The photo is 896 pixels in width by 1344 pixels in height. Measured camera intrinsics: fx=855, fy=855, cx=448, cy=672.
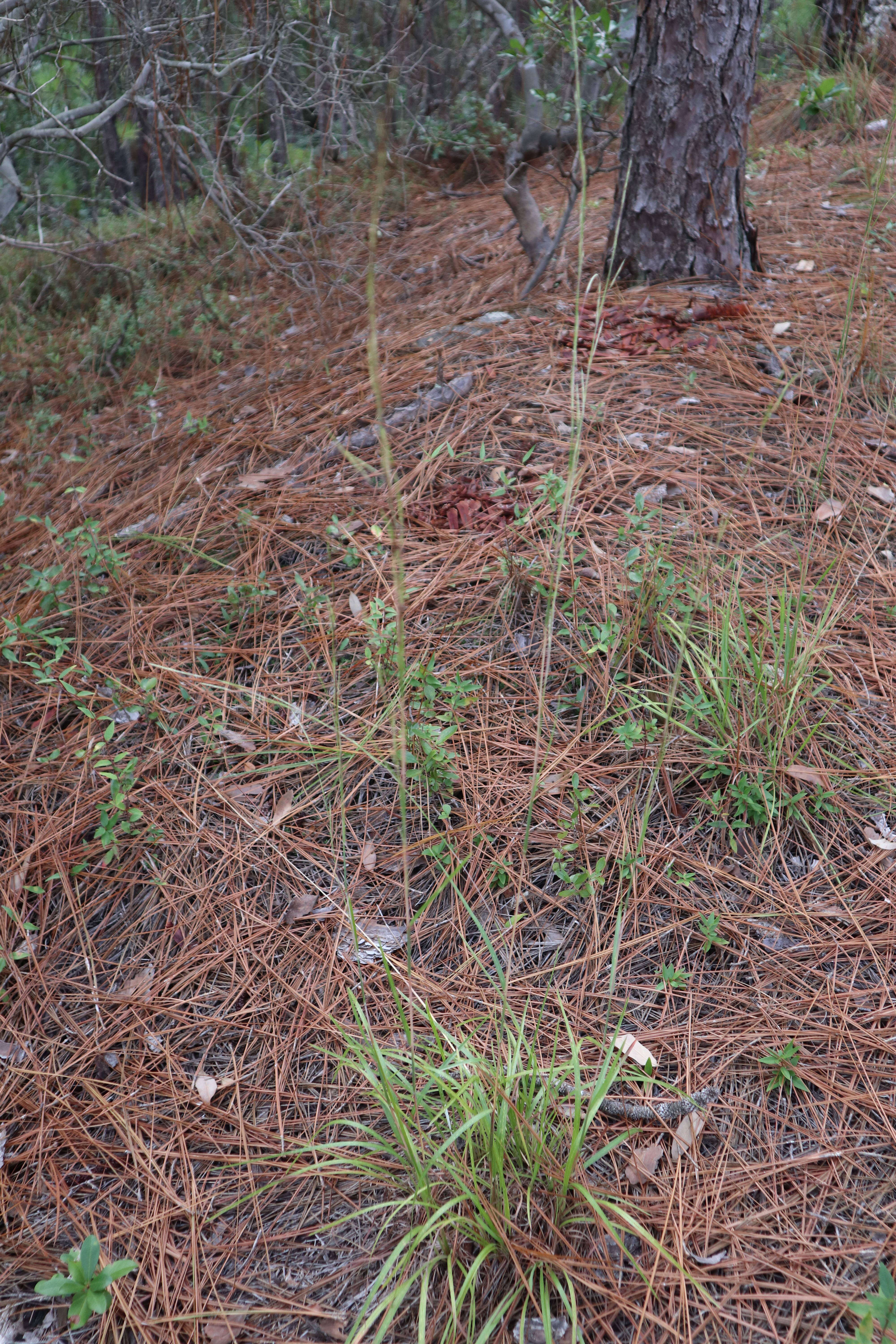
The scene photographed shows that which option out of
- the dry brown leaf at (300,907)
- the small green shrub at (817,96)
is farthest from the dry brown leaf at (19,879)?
the small green shrub at (817,96)

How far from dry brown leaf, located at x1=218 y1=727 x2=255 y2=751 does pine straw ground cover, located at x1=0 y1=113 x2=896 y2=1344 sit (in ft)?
0.04

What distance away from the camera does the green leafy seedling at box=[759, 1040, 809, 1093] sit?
1.50m

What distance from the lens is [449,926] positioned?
70.4 inches

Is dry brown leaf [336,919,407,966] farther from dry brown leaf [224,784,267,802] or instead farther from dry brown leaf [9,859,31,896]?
dry brown leaf [9,859,31,896]

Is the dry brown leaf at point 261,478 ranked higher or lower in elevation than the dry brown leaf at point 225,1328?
higher

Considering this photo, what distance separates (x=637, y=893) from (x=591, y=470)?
1.36 meters

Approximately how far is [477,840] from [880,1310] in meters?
1.02

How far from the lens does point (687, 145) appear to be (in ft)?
10.1

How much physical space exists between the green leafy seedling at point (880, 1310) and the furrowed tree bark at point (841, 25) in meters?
6.69

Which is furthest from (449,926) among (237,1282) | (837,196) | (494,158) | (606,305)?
(494,158)

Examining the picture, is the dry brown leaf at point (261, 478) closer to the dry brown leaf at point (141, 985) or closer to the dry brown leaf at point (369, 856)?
the dry brown leaf at point (369, 856)

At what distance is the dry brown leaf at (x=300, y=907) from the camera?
1.83 m

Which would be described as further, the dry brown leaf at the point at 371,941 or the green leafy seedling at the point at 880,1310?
the dry brown leaf at the point at 371,941

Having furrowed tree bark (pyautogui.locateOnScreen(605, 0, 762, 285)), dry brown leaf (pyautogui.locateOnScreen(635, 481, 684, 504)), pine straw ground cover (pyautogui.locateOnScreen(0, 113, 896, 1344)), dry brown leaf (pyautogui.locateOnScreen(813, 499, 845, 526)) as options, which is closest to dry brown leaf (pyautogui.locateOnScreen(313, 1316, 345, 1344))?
pine straw ground cover (pyautogui.locateOnScreen(0, 113, 896, 1344))
